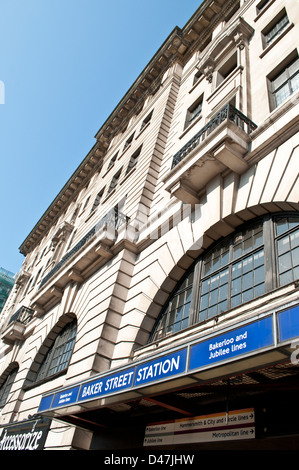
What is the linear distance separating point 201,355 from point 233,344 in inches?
24.6

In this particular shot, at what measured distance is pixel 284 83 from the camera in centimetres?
1042

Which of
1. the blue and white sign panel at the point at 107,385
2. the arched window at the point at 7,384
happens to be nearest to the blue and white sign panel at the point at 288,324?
the blue and white sign panel at the point at 107,385

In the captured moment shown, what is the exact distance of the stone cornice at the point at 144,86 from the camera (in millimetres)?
20297

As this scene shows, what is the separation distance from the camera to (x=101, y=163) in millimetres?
29719

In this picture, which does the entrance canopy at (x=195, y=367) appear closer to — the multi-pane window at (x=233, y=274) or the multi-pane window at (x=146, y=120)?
the multi-pane window at (x=233, y=274)

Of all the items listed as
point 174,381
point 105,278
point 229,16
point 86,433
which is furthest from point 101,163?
point 174,381

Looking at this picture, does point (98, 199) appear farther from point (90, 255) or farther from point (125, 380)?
point (125, 380)

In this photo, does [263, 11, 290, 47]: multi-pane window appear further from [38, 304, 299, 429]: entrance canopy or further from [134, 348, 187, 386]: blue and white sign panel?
[134, 348, 187, 386]: blue and white sign panel

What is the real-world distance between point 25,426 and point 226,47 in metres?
16.4

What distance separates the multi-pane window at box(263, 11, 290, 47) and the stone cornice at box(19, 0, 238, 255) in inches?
274

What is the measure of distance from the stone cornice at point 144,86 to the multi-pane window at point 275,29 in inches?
274

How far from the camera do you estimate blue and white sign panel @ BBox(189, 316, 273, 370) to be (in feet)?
13.2
